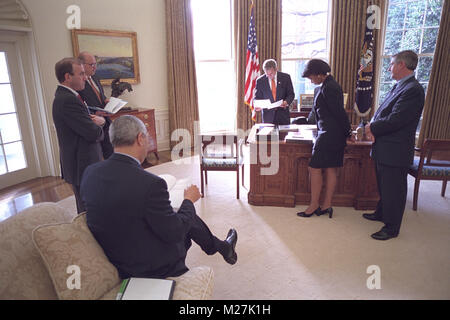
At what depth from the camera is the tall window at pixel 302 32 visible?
249 inches

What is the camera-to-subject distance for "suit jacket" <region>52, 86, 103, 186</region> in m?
2.55

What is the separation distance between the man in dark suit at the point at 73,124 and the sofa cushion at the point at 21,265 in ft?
3.80

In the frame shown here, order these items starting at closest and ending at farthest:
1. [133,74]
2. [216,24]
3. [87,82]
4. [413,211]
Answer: [87,82], [413,211], [133,74], [216,24]

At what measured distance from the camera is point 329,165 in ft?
10.6

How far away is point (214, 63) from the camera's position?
6.76 meters

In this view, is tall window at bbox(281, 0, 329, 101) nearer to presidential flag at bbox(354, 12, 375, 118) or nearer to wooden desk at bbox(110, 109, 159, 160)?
presidential flag at bbox(354, 12, 375, 118)

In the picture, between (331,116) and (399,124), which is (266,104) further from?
(399,124)

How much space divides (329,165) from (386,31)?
4.30 meters

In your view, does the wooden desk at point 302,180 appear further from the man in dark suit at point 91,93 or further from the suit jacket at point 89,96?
the suit jacket at point 89,96

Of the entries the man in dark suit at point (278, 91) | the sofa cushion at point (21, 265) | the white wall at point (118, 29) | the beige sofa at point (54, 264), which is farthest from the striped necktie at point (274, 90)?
the sofa cushion at point (21, 265)

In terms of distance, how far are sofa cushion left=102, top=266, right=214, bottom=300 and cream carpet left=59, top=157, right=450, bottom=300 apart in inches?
29.0

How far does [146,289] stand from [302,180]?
2619 mm
